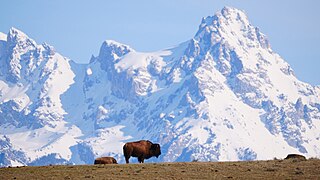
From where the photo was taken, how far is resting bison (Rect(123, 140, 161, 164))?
7012cm

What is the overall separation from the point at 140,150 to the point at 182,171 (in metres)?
12.9

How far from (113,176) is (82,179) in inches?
88.6

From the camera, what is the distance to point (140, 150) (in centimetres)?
7106

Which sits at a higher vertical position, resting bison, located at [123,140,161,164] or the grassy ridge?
resting bison, located at [123,140,161,164]

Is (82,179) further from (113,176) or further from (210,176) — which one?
(210,176)

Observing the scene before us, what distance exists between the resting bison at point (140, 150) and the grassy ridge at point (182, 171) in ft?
22.6

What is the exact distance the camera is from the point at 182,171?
58562 mm

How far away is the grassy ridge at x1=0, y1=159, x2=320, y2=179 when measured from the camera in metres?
56.2

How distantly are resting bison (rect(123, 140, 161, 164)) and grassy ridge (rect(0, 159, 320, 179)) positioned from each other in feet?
22.6

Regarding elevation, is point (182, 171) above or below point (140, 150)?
below

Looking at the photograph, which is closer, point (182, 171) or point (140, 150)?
A: point (182, 171)

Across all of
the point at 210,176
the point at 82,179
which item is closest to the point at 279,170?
the point at 210,176

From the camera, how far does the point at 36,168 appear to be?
62344mm

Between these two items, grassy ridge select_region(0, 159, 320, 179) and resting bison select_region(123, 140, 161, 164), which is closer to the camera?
grassy ridge select_region(0, 159, 320, 179)
